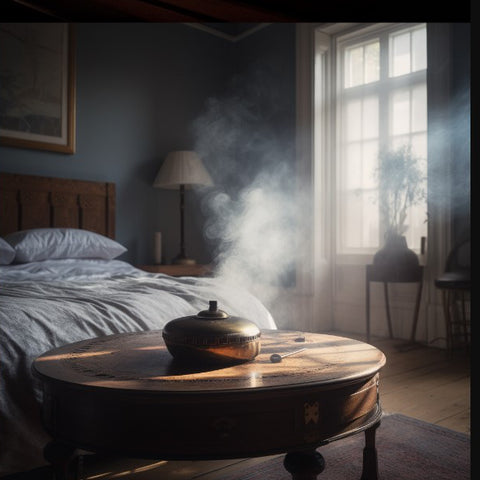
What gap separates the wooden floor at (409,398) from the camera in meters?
1.72

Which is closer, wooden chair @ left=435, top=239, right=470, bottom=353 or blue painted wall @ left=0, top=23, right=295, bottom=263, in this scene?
wooden chair @ left=435, top=239, right=470, bottom=353

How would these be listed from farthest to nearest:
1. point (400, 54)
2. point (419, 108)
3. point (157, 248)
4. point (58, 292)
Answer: point (157, 248)
point (400, 54)
point (419, 108)
point (58, 292)

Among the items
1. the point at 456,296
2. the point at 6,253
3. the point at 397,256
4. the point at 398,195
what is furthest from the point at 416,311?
the point at 6,253

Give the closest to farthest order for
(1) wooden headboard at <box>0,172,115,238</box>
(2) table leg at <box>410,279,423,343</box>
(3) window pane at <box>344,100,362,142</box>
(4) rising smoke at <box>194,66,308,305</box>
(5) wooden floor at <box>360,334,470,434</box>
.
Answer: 1. (5) wooden floor at <box>360,334,470,434</box>
2. (1) wooden headboard at <box>0,172,115,238</box>
3. (2) table leg at <box>410,279,423,343</box>
4. (3) window pane at <box>344,100,362,142</box>
5. (4) rising smoke at <box>194,66,308,305</box>

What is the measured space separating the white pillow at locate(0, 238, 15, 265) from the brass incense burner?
2068 millimetres

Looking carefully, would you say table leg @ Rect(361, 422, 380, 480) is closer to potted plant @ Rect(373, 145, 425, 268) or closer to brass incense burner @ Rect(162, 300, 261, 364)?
brass incense burner @ Rect(162, 300, 261, 364)

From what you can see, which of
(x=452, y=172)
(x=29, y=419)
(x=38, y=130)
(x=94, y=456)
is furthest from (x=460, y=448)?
(x=38, y=130)

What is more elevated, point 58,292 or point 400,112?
point 400,112

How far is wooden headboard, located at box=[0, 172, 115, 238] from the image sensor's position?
3.55 meters

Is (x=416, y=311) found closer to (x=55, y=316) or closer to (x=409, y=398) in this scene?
(x=409, y=398)

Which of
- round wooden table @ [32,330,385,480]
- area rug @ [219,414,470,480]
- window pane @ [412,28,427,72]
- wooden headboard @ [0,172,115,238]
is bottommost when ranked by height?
area rug @ [219,414,470,480]

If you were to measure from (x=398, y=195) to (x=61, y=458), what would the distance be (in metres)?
3.38

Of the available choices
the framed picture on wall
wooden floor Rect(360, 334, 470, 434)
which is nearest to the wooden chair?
wooden floor Rect(360, 334, 470, 434)

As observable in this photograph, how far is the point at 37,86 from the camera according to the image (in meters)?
3.76
